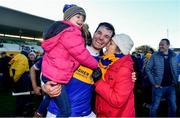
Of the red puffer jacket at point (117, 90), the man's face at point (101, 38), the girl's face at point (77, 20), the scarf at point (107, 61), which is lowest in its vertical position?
the red puffer jacket at point (117, 90)

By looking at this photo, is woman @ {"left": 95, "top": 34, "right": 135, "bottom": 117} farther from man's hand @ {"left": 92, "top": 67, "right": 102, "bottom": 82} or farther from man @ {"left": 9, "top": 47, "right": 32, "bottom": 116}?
man @ {"left": 9, "top": 47, "right": 32, "bottom": 116}

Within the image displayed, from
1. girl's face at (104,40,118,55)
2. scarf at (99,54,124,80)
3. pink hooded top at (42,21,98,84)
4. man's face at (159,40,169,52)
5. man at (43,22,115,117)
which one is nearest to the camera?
pink hooded top at (42,21,98,84)

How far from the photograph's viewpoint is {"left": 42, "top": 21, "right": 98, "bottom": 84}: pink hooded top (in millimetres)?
2869

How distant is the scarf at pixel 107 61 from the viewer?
3256mm

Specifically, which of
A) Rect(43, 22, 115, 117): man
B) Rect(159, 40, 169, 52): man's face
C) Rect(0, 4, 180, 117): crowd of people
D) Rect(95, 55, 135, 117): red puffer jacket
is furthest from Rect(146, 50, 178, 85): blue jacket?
Rect(43, 22, 115, 117): man

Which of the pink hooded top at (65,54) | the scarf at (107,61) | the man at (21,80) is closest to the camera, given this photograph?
the pink hooded top at (65,54)

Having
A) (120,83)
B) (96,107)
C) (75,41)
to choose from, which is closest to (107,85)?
(120,83)

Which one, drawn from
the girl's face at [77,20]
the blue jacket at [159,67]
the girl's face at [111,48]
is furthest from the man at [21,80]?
the girl's face at [77,20]

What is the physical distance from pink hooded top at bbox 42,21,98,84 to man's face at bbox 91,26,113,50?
575mm

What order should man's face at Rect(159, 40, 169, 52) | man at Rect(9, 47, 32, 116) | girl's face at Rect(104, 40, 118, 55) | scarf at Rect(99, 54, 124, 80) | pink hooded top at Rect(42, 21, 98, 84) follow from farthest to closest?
man at Rect(9, 47, 32, 116) → man's face at Rect(159, 40, 169, 52) → girl's face at Rect(104, 40, 118, 55) → scarf at Rect(99, 54, 124, 80) → pink hooded top at Rect(42, 21, 98, 84)

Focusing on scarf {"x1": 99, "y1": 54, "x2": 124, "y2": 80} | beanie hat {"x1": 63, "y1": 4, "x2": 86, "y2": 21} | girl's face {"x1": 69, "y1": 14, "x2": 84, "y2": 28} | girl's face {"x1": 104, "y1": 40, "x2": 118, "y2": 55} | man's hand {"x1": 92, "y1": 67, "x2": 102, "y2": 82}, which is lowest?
man's hand {"x1": 92, "y1": 67, "x2": 102, "y2": 82}

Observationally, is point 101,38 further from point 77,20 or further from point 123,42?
point 77,20

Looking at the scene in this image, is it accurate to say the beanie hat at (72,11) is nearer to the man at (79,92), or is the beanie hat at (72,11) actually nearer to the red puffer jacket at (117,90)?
the man at (79,92)

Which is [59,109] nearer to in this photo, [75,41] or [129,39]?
[75,41]
